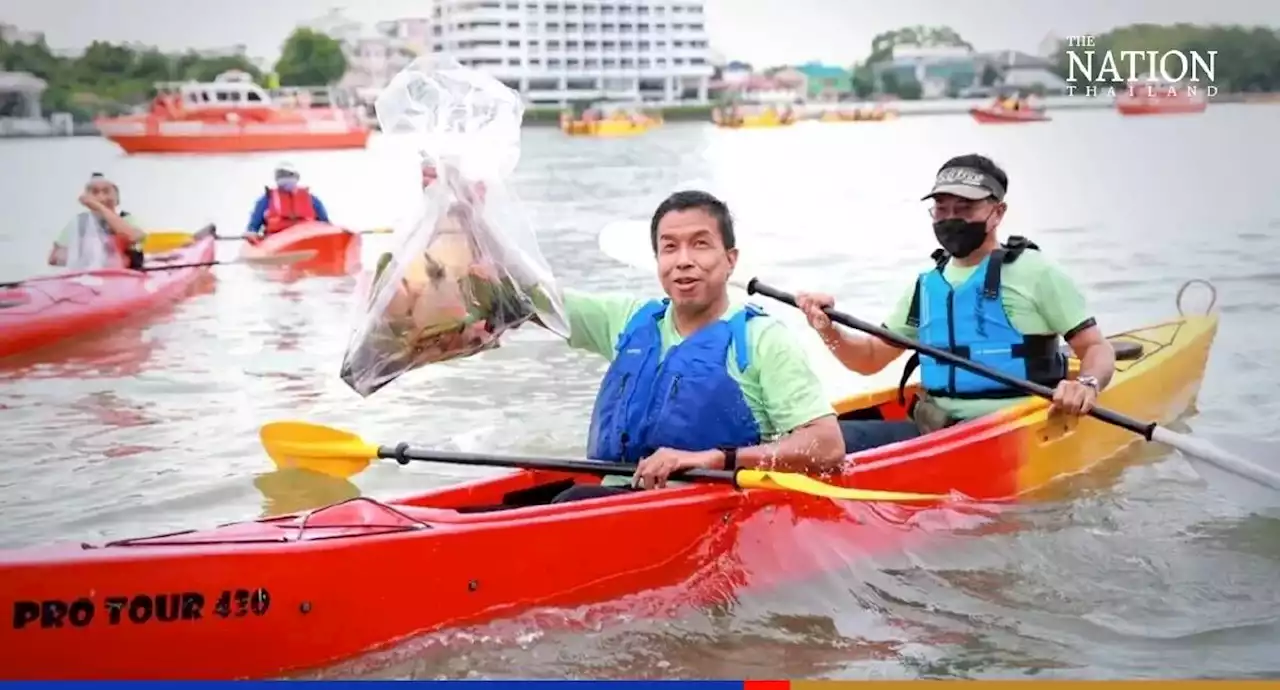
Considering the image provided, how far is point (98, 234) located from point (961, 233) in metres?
1.83

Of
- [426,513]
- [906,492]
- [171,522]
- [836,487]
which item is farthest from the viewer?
[171,522]

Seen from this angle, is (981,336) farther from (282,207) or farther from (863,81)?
(282,207)

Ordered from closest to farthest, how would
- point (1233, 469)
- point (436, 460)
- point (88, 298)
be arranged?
point (436, 460) → point (1233, 469) → point (88, 298)

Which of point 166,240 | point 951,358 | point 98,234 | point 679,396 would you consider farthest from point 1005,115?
point 98,234

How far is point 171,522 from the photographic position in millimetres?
3141

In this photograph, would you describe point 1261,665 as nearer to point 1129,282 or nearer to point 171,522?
point 1129,282

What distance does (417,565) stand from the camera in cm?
243

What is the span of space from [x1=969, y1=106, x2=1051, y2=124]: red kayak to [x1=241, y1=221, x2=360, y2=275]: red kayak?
4.60ft

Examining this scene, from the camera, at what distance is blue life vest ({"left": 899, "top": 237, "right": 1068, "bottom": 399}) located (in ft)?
10.4

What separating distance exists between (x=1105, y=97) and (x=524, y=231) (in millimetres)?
1354

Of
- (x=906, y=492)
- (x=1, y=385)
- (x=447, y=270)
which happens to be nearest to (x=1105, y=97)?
(x=906, y=492)

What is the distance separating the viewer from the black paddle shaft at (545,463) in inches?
102

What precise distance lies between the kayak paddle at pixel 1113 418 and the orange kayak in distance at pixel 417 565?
15 cm

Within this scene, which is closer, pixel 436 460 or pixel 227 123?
pixel 436 460
